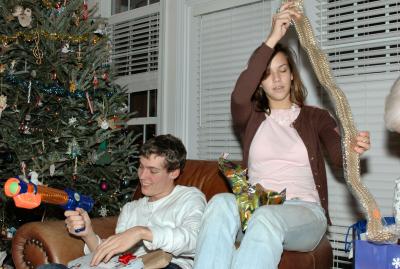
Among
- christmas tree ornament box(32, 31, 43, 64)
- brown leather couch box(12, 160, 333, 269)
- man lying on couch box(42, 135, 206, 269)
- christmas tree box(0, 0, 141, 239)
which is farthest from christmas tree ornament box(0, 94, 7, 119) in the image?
man lying on couch box(42, 135, 206, 269)

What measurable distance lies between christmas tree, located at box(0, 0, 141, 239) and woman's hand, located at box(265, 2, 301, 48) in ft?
4.82

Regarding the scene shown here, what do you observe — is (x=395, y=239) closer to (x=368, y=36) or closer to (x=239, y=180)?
(x=239, y=180)

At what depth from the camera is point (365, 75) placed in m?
2.54

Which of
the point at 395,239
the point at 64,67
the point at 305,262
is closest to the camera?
the point at 395,239

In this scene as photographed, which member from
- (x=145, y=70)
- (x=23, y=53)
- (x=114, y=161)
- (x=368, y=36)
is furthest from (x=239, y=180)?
(x=145, y=70)

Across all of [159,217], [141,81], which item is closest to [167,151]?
[159,217]

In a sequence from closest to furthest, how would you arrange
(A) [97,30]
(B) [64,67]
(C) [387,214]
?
1. (C) [387,214]
2. (B) [64,67]
3. (A) [97,30]

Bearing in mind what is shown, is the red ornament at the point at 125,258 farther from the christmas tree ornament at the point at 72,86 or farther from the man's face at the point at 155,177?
the christmas tree ornament at the point at 72,86

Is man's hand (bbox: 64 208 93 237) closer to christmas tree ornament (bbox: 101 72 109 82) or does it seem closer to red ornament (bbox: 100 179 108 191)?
red ornament (bbox: 100 179 108 191)

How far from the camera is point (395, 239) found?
1694mm

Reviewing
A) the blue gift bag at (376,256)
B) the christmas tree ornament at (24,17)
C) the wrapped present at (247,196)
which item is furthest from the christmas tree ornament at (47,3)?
the blue gift bag at (376,256)

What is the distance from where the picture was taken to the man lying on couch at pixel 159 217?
1.78 meters

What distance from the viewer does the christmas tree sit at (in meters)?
3.00

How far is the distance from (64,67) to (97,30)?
43 centimetres
